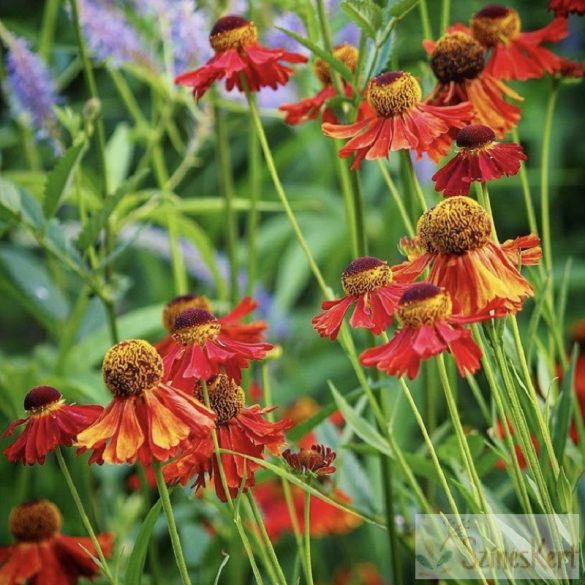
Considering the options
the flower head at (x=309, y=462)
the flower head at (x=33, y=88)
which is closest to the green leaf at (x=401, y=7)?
the flower head at (x=309, y=462)

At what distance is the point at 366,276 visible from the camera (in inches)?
18.4

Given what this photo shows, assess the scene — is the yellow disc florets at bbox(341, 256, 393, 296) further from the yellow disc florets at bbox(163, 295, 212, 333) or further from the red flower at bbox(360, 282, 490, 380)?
the yellow disc florets at bbox(163, 295, 212, 333)

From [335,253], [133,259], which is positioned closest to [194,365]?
[335,253]

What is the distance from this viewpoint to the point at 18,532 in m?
0.63

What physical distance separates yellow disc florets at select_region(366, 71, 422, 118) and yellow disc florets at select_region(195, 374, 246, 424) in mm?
152

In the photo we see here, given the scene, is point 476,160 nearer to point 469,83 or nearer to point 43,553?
point 469,83

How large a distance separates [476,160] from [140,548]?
0.23 m

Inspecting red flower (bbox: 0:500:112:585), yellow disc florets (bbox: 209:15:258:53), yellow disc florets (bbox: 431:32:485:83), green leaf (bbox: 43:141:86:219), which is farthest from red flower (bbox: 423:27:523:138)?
red flower (bbox: 0:500:112:585)

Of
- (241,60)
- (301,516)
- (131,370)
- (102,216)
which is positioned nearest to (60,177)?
(102,216)

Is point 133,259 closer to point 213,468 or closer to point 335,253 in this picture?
point 335,253

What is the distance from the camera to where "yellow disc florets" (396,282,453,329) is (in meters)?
0.41

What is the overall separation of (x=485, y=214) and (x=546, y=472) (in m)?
0.13

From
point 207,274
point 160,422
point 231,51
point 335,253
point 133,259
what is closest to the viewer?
point 160,422

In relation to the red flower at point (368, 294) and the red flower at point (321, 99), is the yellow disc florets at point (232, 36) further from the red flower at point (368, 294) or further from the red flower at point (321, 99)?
the red flower at point (368, 294)
